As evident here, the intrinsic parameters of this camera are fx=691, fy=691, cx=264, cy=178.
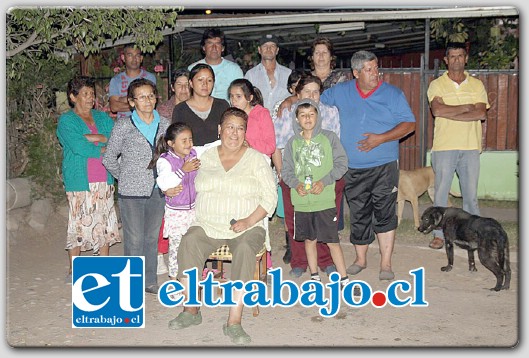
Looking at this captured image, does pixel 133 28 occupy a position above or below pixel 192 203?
above

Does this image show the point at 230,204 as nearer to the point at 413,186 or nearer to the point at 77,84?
the point at 77,84

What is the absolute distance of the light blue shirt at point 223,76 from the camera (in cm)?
745

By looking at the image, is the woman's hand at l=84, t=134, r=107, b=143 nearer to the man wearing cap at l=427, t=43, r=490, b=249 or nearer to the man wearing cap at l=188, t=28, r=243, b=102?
the man wearing cap at l=188, t=28, r=243, b=102

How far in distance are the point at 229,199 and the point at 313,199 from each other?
3.12 ft

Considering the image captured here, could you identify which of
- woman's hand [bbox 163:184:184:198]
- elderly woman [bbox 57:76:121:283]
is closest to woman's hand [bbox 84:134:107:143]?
elderly woman [bbox 57:76:121:283]

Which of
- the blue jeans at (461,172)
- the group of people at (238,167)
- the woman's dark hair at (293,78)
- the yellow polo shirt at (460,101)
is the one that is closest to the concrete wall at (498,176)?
the blue jeans at (461,172)

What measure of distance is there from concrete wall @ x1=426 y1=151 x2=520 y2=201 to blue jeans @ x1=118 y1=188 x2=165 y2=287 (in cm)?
571

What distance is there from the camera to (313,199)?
632cm

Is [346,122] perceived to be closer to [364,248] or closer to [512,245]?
[364,248]

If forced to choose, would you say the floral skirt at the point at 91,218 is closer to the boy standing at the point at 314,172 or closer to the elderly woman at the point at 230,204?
the elderly woman at the point at 230,204

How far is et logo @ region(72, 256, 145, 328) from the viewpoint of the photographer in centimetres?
575

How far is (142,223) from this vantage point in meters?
6.36

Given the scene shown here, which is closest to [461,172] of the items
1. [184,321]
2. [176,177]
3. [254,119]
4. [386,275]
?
[386,275]

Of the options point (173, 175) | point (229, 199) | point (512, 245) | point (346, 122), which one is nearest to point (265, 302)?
point (229, 199)
